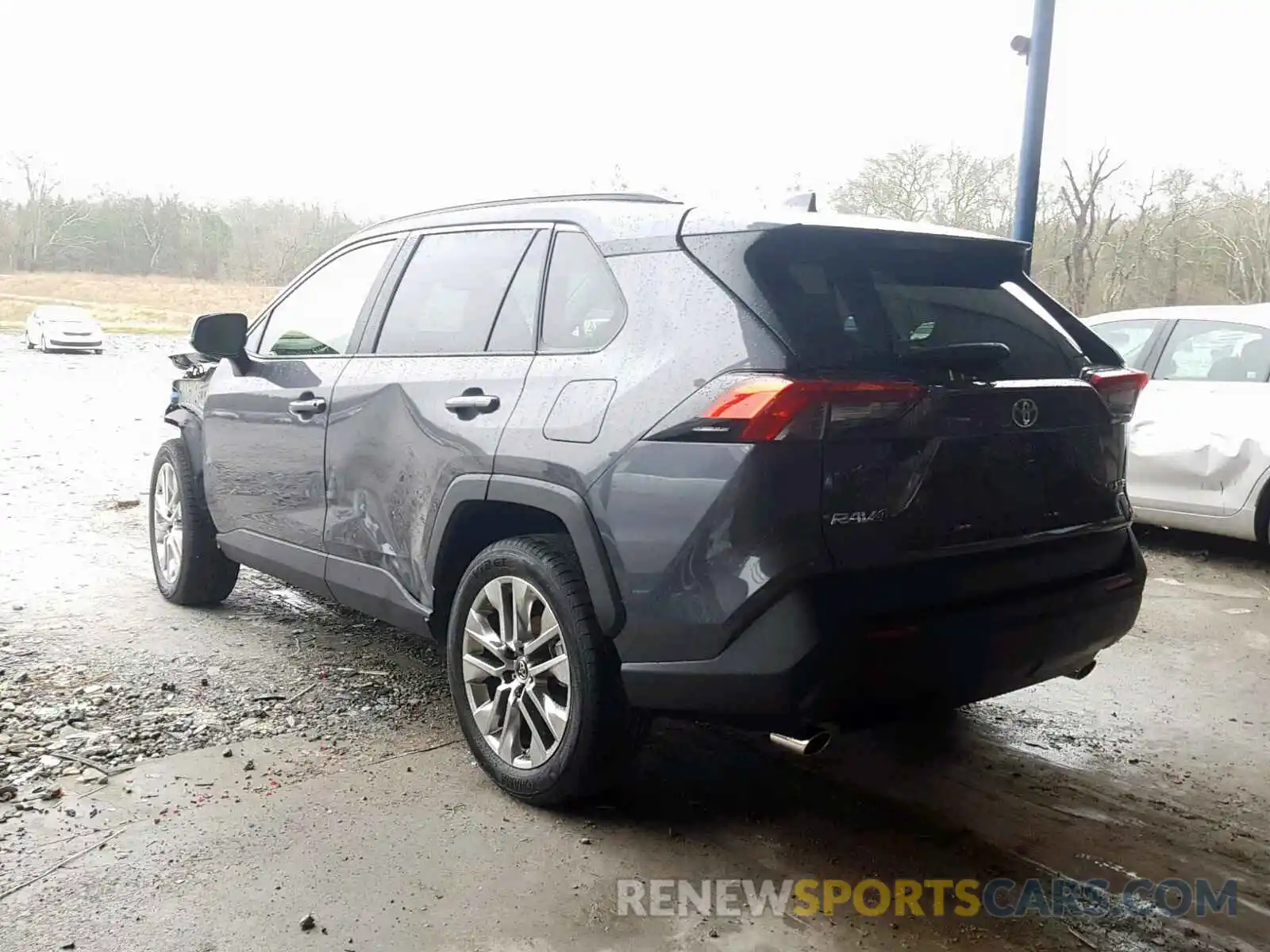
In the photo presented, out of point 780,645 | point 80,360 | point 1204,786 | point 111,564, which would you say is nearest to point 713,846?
point 780,645

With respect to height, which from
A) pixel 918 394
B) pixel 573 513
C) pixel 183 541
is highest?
pixel 918 394

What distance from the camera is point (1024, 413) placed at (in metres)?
2.77

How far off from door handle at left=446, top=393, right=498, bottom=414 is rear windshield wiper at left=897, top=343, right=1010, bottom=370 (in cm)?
119

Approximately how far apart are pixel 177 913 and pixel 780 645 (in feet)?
5.09

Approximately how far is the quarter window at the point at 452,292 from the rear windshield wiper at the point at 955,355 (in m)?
1.33

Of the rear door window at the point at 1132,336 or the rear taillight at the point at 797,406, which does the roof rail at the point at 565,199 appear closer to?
the rear taillight at the point at 797,406

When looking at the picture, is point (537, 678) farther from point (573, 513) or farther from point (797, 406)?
point (797, 406)

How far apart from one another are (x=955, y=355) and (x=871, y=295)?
0.26m

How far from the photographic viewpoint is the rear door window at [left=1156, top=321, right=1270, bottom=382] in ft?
20.2

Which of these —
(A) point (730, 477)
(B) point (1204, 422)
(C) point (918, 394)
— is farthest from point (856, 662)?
(B) point (1204, 422)

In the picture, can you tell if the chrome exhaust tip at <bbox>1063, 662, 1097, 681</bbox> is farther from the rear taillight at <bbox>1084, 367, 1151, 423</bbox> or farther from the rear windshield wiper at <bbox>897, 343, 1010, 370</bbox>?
the rear windshield wiper at <bbox>897, 343, 1010, 370</bbox>

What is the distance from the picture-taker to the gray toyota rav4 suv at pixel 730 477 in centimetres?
251

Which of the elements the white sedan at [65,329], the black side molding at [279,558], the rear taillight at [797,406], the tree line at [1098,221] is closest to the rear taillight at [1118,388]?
the rear taillight at [797,406]

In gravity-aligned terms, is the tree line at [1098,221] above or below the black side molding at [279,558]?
above
